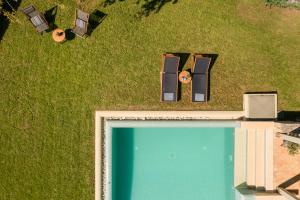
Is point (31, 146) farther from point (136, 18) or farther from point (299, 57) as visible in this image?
point (299, 57)

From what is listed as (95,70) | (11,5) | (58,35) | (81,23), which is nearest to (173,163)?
(95,70)

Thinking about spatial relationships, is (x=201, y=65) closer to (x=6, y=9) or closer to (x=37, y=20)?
(x=37, y=20)

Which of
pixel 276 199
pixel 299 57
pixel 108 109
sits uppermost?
pixel 299 57

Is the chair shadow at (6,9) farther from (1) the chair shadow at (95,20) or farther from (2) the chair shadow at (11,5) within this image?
(1) the chair shadow at (95,20)

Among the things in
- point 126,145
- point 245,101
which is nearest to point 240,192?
point 245,101

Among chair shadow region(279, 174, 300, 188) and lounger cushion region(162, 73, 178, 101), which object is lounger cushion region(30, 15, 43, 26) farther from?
chair shadow region(279, 174, 300, 188)
